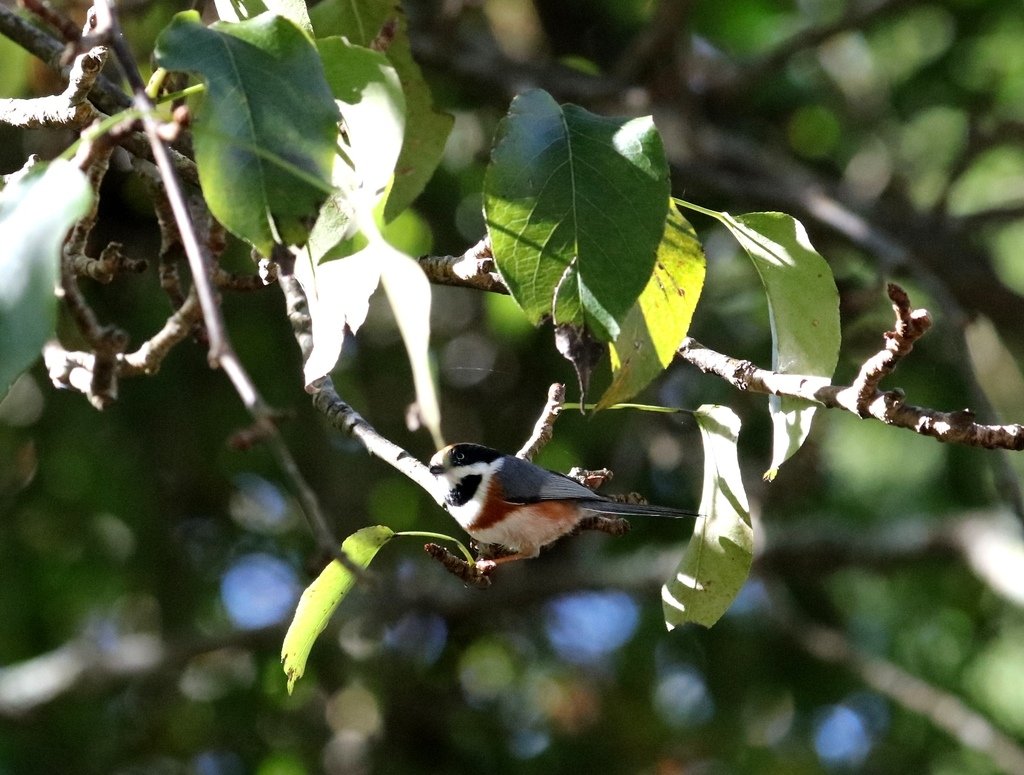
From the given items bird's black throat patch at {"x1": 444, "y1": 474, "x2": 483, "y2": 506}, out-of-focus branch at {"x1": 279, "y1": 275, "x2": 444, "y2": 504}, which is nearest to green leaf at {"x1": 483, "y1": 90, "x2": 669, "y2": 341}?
out-of-focus branch at {"x1": 279, "y1": 275, "x2": 444, "y2": 504}

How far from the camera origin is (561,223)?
5.69ft

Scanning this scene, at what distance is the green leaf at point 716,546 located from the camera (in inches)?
81.5

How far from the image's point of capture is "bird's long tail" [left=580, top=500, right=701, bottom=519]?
105 inches

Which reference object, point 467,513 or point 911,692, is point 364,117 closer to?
point 467,513

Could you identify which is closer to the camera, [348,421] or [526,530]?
[348,421]

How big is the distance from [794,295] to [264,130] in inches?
35.3

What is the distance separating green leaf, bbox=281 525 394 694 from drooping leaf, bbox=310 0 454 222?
55 centimetres

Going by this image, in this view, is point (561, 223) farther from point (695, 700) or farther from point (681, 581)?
point (695, 700)

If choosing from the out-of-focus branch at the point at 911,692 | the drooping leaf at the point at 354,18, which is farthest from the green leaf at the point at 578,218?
the out-of-focus branch at the point at 911,692

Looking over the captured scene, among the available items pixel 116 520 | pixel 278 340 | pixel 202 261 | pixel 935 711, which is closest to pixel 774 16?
→ pixel 278 340

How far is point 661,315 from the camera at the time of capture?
1.87m

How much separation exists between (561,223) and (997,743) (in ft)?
13.9

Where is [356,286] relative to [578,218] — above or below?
below

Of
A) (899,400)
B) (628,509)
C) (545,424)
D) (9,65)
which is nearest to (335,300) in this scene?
(545,424)
